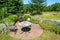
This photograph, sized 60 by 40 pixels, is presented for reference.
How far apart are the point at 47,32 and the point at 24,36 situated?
1.91m

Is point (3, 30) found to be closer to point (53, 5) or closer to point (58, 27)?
point (58, 27)

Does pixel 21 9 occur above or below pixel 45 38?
below

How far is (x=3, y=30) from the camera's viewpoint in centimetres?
1197

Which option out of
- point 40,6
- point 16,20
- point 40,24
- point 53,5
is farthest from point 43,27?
point 53,5

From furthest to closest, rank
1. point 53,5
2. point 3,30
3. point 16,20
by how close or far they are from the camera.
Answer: point 53,5 → point 16,20 → point 3,30

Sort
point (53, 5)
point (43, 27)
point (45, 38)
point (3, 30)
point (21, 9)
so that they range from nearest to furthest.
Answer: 1. point (45, 38)
2. point (3, 30)
3. point (43, 27)
4. point (21, 9)
5. point (53, 5)

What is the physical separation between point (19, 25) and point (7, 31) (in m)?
1.29

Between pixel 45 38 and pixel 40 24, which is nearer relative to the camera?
pixel 45 38

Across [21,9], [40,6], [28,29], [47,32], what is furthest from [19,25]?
[40,6]

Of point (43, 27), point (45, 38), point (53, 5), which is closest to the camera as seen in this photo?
point (45, 38)

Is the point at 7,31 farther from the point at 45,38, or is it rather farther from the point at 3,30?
the point at 45,38

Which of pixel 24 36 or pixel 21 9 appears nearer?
pixel 24 36

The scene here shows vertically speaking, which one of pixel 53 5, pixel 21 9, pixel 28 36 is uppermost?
pixel 28 36

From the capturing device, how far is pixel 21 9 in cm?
2514
